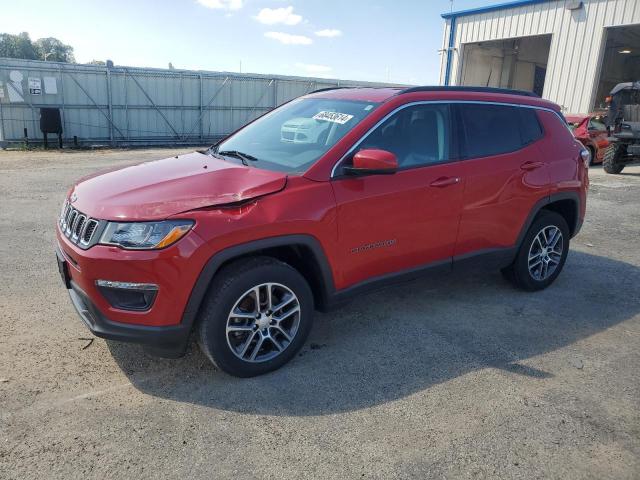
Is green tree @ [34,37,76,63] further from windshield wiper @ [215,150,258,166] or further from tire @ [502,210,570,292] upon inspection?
Answer: tire @ [502,210,570,292]

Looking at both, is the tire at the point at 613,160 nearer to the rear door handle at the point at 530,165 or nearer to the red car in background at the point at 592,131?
the red car in background at the point at 592,131

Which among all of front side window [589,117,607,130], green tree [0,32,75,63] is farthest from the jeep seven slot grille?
green tree [0,32,75,63]

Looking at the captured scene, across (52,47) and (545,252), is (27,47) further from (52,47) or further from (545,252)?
(545,252)

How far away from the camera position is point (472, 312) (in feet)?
14.5

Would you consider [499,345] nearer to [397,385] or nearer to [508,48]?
[397,385]

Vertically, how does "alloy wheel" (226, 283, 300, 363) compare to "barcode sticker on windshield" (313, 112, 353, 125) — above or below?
below

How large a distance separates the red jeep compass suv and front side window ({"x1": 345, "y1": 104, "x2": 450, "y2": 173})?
0.01m

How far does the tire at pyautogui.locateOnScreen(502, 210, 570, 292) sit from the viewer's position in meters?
4.69

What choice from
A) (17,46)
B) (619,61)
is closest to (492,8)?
(619,61)

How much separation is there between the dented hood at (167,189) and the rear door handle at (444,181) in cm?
124

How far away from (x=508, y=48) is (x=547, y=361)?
26399 mm

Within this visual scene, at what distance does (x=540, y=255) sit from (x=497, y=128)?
1349 mm

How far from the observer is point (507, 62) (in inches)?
1069

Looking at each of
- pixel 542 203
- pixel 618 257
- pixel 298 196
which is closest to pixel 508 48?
pixel 618 257
